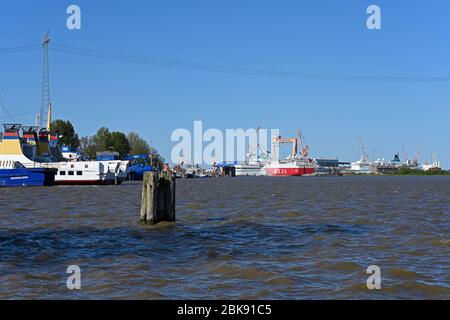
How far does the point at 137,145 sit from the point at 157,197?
167 metres

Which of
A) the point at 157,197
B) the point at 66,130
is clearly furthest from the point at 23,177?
the point at 66,130

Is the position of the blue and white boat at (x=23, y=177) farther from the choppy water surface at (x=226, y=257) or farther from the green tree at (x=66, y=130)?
the green tree at (x=66, y=130)

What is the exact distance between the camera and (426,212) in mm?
33781


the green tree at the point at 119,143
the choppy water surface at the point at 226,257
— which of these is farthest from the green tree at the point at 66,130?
the choppy water surface at the point at 226,257

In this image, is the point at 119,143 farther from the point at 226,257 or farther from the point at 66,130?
the point at 226,257

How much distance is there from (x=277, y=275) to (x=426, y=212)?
2141cm

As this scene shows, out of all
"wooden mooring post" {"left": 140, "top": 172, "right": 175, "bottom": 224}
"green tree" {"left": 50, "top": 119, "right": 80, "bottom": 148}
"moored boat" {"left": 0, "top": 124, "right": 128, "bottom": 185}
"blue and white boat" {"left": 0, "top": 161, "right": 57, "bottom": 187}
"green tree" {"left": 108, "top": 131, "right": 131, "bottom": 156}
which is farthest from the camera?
"green tree" {"left": 108, "top": 131, "right": 131, "bottom": 156}

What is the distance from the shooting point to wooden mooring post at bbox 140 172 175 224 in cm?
2392

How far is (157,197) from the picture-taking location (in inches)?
965

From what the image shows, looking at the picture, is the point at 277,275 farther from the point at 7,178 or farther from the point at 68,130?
the point at 68,130

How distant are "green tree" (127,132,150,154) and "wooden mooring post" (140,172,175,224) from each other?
16032 cm

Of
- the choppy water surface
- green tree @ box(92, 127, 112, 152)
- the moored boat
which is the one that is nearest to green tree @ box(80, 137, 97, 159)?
green tree @ box(92, 127, 112, 152)

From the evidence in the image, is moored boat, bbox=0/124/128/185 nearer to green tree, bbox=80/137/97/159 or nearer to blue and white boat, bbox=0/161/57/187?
blue and white boat, bbox=0/161/57/187

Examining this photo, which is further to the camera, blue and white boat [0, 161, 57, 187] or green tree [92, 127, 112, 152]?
green tree [92, 127, 112, 152]
